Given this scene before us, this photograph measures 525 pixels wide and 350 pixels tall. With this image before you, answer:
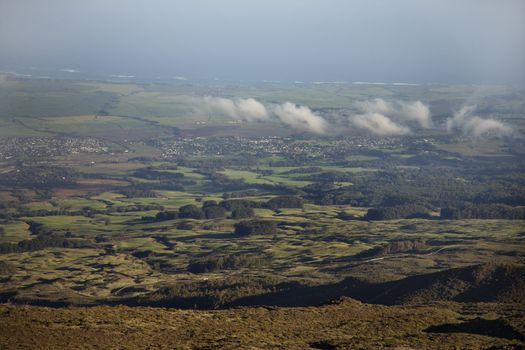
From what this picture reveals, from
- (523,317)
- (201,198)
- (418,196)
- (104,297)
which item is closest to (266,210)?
(201,198)

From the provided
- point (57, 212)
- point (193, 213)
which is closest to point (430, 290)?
point (193, 213)

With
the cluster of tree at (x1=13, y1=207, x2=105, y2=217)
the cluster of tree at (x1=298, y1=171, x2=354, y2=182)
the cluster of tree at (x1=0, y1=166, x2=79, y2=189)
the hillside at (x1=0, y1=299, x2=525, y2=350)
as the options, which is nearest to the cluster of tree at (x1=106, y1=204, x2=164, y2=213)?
the cluster of tree at (x1=13, y1=207, x2=105, y2=217)

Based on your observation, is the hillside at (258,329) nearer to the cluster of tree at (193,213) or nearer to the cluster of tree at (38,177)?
the cluster of tree at (193,213)

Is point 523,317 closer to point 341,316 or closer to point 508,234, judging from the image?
point 341,316

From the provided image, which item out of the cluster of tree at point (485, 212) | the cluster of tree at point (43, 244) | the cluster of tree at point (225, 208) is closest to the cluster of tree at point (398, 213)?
the cluster of tree at point (485, 212)

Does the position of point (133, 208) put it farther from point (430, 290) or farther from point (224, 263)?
point (430, 290)
